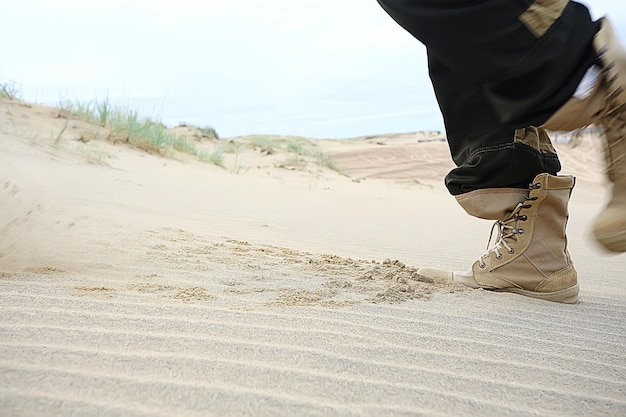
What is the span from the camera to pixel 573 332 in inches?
57.6

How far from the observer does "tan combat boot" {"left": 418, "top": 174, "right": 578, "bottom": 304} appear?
5.91 ft

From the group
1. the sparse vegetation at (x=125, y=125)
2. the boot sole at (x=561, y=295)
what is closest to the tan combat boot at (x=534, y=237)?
the boot sole at (x=561, y=295)

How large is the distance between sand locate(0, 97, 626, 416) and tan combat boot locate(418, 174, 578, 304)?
0.21 ft

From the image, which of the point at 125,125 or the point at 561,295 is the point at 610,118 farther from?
the point at 125,125

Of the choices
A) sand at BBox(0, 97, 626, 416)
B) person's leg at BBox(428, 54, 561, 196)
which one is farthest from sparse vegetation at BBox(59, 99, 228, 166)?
person's leg at BBox(428, 54, 561, 196)

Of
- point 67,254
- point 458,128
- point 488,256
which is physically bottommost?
point 67,254

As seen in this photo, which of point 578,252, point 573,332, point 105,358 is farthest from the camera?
point 578,252

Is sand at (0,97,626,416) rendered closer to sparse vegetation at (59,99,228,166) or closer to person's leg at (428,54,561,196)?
person's leg at (428,54,561,196)

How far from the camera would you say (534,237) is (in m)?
1.83

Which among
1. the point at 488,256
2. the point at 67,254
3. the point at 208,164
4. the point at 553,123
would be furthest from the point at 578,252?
the point at 208,164

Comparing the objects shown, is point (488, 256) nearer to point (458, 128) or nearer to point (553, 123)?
point (458, 128)

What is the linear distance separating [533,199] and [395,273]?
1.64 feet

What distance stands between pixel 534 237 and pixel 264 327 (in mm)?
979

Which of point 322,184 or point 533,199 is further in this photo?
point 322,184
